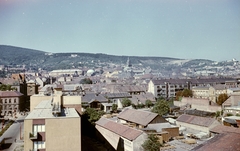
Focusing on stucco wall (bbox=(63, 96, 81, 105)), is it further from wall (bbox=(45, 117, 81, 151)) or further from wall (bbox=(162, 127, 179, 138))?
wall (bbox=(45, 117, 81, 151))

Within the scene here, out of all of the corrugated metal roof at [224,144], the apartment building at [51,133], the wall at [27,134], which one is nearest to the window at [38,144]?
the apartment building at [51,133]

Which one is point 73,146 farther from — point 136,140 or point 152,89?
point 152,89

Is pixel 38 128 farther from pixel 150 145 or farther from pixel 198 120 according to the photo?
pixel 198 120

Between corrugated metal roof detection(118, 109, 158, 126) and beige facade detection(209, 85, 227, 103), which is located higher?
beige facade detection(209, 85, 227, 103)

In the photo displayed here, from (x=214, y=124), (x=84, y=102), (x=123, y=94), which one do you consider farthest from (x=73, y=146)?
(x=123, y=94)

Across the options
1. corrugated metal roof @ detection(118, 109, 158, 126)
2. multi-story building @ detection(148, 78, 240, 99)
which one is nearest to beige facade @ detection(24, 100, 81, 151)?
corrugated metal roof @ detection(118, 109, 158, 126)

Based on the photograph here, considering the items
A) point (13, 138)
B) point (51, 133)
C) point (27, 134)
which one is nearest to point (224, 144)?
point (51, 133)
